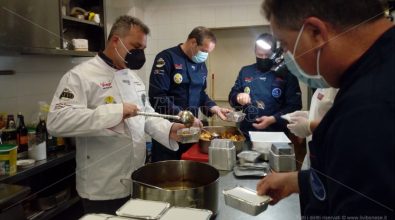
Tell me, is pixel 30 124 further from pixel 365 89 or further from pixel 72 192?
pixel 365 89

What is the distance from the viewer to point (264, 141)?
1644mm

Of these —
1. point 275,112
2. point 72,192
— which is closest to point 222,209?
point 275,112

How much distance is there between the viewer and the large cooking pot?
93 cm

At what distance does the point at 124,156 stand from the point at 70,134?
0.89 feet

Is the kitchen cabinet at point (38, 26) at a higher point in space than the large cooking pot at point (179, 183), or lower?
higher

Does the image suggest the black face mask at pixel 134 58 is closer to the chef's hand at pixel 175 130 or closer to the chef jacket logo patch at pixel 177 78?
the chef's hand at pixel 175 130

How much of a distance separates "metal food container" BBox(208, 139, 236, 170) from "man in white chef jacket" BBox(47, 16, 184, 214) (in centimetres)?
24

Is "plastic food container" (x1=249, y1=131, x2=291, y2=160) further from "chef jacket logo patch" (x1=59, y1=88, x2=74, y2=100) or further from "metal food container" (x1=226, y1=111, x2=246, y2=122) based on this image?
"chef jacket logo patch" (x1=59, y1=88, x2=74, y2=100)

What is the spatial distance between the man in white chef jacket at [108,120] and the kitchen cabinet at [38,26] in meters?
0.70

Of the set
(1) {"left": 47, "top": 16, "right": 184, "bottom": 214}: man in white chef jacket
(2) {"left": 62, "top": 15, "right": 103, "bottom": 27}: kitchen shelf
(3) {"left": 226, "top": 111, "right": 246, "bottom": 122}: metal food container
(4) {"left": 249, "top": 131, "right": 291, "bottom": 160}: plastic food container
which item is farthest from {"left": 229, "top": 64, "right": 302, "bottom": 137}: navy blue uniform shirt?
(2) {"left": 62, "top": 15, "right": 103, "bottom": 27}: kitchen shelf

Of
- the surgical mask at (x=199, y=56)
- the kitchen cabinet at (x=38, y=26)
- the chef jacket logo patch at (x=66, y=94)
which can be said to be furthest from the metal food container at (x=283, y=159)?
the kitchen cabinet at (x=38, y=26)

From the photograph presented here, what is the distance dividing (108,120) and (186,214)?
632 mm

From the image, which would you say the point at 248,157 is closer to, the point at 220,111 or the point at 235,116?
the point at 235,116

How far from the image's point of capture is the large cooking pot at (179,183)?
932mm
